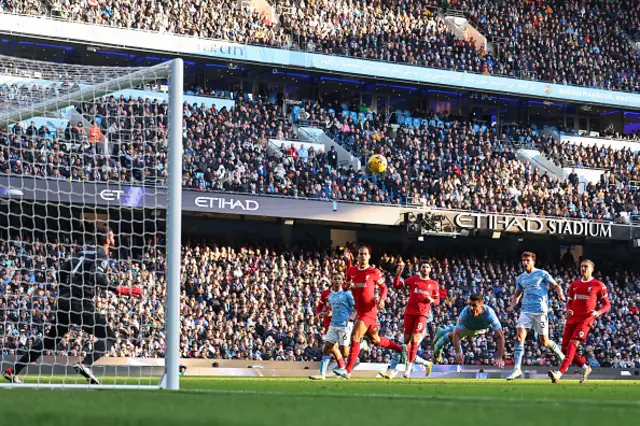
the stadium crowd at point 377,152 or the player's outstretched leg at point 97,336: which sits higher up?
the stadium crowd at point 377,152

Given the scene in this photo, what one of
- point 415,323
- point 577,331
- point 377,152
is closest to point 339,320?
point 415,323

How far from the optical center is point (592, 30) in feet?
165

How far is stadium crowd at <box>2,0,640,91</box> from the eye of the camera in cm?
3778

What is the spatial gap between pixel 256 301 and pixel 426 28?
60.2 feet

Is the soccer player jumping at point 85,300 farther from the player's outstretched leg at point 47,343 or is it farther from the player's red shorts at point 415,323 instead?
the player's red shorts at point 415,323

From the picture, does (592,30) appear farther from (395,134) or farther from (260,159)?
(260,159)

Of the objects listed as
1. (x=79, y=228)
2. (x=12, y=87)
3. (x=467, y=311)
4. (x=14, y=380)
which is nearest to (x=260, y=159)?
(x=79, y=228)

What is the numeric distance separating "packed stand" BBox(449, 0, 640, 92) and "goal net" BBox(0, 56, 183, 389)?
19.1 meters

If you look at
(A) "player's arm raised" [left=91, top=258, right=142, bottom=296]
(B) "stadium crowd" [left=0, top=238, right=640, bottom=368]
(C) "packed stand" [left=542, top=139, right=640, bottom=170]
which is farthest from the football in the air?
(A) "player's arm raised" [left=91, top=258, right=142, bottom=296]

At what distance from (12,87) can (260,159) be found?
764 inches

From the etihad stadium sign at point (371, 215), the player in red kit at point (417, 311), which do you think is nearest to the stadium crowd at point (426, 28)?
the etihad stadium sign at point (371, 215)

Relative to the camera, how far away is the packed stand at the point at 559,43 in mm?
46562

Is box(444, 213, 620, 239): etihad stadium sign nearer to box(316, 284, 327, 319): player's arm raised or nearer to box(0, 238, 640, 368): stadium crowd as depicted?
box(0, 238, 640, 368): stadium crowd

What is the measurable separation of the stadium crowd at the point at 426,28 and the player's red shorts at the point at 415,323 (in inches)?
857
